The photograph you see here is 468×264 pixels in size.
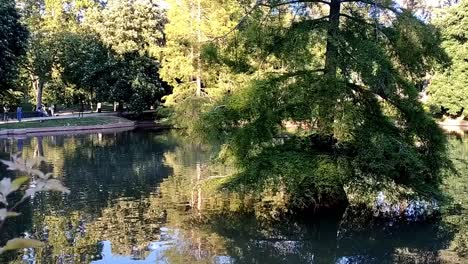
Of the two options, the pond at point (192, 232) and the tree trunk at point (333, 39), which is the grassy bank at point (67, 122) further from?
the tree trunk at point (333, 39)

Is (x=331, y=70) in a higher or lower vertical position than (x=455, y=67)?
lower

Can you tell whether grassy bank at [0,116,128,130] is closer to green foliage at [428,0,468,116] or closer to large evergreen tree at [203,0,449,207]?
green foliage at [428,0,468,116]

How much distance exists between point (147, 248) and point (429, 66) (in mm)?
6364

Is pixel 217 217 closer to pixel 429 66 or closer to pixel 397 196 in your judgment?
pixel 397 196

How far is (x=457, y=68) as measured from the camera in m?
38.0

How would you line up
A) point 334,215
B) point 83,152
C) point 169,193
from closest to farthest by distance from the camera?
point 334,215 → point 169,193 → point 83,152

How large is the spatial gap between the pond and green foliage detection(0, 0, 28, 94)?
15.6 metres

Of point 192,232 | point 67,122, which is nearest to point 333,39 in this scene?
point 192,232

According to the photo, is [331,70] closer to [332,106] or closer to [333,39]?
[333,39]

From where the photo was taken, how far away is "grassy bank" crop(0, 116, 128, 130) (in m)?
31.4

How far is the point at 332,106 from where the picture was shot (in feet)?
31.5

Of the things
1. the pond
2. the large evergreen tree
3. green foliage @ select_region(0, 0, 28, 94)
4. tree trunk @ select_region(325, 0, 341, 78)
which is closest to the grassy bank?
green foliage @ select_region(0, 0, 28, 94)

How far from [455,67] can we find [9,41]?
96.8 ft

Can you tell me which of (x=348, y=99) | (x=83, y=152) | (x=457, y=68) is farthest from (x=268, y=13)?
(x=457, y=68)
